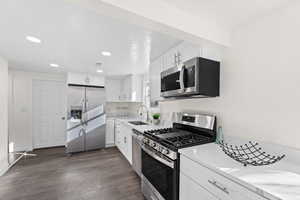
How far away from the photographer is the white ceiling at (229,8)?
1.10m

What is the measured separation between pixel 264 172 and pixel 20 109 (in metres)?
5.32

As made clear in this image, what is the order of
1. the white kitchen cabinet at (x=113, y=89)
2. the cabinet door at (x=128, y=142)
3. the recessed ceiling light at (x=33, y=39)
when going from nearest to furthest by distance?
the recessed ceiling light at (x=33, y=39) → the cabinet door at (x=128, y=142) → the white kitchen cabinet at (x=113, y=89)

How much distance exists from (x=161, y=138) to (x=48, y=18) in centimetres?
177

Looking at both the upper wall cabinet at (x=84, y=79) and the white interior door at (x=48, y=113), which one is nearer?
the upper wall cabinet at (x=84, y=79)

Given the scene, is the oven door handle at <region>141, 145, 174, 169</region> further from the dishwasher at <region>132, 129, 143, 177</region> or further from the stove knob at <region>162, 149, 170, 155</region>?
the dishwasher at <region>132, 129, 143, 177</region>

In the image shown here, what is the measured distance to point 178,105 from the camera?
2309mm

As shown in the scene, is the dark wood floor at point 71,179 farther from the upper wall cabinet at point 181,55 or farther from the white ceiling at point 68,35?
the white ceiling at point 68,35

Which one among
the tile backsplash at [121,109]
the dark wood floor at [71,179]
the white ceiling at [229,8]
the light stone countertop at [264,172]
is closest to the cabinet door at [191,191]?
the light stone countertop at [264,172]

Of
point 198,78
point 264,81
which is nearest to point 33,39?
point 198,78

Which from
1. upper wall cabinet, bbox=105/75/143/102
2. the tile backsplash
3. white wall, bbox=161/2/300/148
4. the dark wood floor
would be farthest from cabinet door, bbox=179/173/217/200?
the tile backsplash

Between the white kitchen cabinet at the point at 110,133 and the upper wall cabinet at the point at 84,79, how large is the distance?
1.24 metres

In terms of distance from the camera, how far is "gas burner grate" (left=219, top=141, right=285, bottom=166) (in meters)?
1.02

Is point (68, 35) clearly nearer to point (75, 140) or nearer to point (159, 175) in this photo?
point (159, 175)

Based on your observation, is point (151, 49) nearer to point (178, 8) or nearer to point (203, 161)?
point (178, 8)
